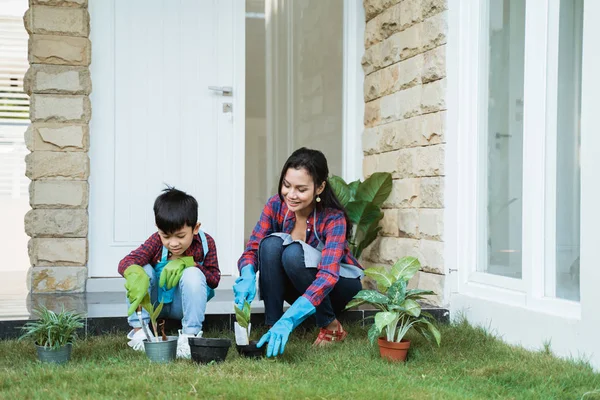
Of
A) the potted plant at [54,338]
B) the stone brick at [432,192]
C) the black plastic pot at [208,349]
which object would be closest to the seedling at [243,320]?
the black plastic pot at [208,349]

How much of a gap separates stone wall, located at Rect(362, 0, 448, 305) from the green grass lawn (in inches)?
31.9

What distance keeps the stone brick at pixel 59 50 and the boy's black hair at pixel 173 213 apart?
1495 mm

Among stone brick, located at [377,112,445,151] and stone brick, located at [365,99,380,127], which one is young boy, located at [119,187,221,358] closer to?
stone brick, located at [377,112,445,151]

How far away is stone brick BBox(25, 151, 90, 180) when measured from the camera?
3.72m

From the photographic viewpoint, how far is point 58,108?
374 centimetres

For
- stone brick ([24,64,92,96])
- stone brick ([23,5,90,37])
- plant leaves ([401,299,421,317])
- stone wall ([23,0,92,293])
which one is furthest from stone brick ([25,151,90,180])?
plant leaves ([401,299,421,317])

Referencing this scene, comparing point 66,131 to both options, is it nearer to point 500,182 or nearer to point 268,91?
point 268,91

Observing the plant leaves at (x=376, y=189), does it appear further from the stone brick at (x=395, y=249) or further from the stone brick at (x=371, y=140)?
the stone brick at (x=371, y=140)

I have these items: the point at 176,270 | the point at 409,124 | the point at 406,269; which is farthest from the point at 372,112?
the point at 176,270

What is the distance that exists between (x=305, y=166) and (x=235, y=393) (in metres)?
1.05

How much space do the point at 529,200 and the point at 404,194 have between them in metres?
0.92

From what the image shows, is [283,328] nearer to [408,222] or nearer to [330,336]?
[330,336]

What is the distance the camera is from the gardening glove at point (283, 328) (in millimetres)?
2420

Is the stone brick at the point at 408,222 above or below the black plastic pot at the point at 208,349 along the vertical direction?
above
